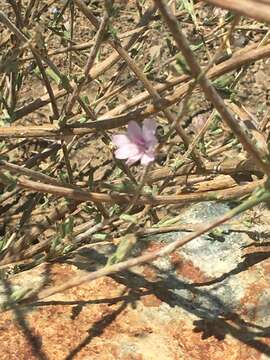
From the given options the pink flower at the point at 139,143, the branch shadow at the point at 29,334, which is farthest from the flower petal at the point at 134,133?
the branch shadow at the point at 29,334

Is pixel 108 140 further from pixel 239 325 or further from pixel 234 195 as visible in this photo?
pixel 239 325

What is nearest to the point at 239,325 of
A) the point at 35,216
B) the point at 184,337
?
the point at 184,337

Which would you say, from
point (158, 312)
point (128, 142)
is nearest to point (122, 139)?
point (128, 142)

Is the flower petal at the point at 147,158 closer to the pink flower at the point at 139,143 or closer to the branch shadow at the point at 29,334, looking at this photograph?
the pink flower at the point at 139,143

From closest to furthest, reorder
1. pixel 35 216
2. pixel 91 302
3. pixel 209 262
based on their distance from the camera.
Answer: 1. pixel 91 302
2. pixel 209 262
3. pixel 35 216

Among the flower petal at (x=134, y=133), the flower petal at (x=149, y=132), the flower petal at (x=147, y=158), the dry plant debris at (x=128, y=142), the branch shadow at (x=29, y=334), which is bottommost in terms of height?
the branch shadow at (x=29, y=334)

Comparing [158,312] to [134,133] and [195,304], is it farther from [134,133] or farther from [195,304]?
[134,133]
